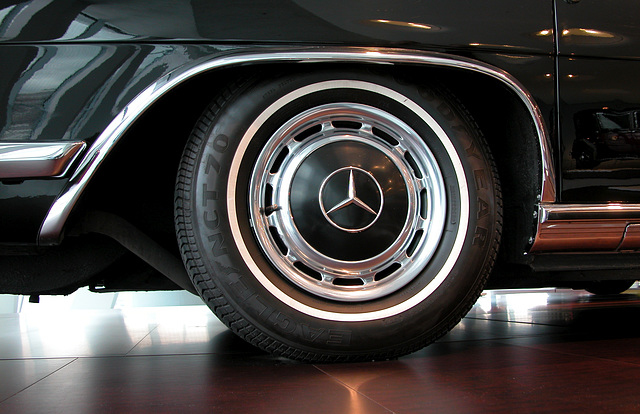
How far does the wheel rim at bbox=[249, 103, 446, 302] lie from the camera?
1236mm

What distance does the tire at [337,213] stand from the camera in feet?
3.87

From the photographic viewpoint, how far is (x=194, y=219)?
1179 mm

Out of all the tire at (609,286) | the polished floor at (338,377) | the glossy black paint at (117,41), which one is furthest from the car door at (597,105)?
the tire at (609,286)

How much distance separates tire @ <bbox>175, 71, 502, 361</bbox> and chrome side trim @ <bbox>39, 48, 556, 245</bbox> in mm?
60

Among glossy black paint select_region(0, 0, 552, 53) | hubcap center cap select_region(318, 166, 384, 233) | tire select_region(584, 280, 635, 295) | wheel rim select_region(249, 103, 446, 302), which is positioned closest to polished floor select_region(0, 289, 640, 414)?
wheel rim select_region(249, 103, 446, 302)

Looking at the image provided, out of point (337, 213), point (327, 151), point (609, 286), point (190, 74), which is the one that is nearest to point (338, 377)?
point (337, 213)

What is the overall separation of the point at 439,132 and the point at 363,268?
40 cm

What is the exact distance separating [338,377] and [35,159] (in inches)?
32.8

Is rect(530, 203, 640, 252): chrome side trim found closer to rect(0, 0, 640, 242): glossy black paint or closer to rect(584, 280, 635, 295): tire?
rect(0, 0, 640, 242): glossy black paint

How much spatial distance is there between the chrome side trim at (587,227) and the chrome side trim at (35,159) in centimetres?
117

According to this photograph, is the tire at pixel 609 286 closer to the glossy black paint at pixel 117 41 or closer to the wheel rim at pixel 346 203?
the wheel rim at pixel 346 203

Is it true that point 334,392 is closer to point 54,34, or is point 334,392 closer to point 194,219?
point 194,219

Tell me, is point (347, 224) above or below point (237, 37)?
below

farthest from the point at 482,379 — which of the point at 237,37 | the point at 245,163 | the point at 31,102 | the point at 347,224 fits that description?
the point at 31,102
